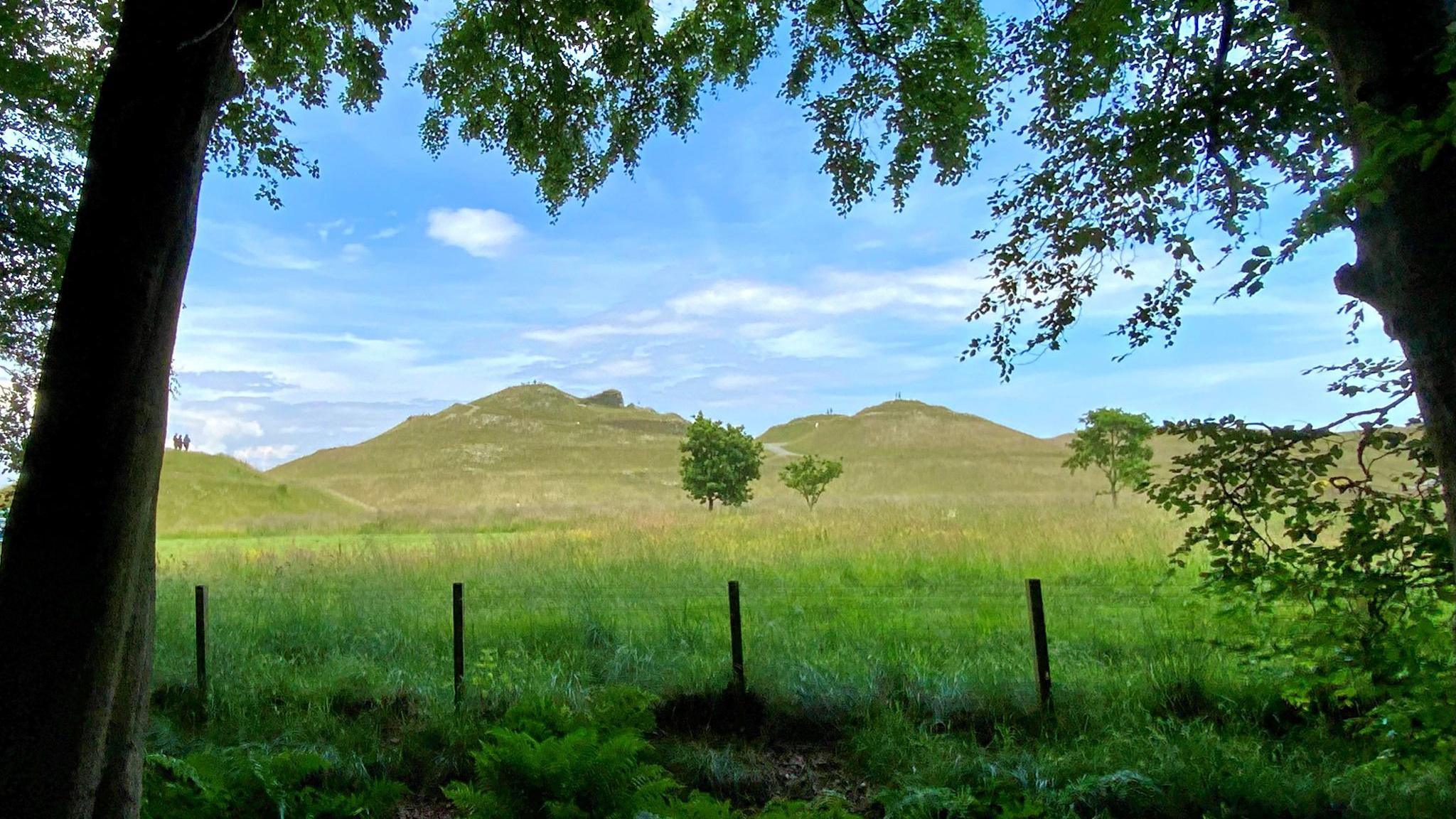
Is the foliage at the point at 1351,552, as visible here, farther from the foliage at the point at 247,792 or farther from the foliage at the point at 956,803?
the foliage at the point at 247,792

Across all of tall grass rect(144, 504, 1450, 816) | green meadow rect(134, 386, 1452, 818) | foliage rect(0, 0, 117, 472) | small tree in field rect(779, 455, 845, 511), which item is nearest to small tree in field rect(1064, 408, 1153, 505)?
green meadow rect(134, 386, 1452, 818)

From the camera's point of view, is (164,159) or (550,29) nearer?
(164,159)

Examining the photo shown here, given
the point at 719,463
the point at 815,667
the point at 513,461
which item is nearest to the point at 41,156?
the point at 815,667

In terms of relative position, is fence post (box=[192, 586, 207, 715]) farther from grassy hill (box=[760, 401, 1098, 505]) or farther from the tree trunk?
grassy hill (box=[760, 401, 1098, 505])

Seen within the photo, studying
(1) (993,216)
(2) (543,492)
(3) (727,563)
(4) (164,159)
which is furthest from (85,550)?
(2) (543,492)

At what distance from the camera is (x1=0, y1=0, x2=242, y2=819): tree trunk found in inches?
98.6

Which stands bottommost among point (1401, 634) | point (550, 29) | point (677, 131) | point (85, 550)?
point (1401, 634)

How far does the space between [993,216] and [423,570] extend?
1029 centimetres

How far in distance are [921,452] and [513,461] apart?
41.7 meters

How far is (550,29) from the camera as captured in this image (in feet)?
22.7

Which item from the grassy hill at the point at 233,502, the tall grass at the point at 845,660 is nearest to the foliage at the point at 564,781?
the tall grass at the point at 845,660

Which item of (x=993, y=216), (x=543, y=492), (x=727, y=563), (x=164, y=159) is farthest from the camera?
(x=543, y=492)

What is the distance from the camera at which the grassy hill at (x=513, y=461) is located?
156 ft

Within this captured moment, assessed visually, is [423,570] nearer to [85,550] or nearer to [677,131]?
[677,131]
